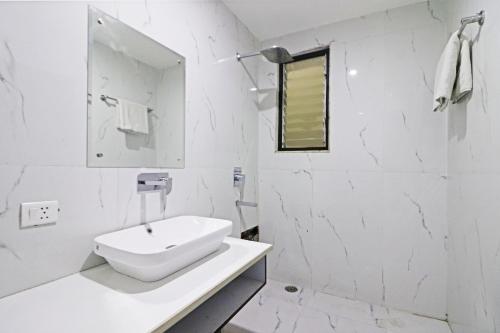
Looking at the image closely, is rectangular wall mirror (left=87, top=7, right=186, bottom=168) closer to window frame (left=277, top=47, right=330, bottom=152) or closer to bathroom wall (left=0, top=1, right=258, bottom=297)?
bathroom wall (left=0, top=1, right=258, bottom=297)

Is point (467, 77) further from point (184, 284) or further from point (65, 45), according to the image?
point (65, 45)

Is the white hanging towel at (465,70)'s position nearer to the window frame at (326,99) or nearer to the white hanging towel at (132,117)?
the window frame at (326,99)

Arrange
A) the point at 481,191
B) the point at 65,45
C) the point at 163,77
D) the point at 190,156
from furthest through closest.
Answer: the point at 190,156 < the point at 163,77 < the point at 481,191 < the point at 65,45

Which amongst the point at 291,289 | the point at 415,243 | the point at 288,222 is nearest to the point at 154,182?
the point at 288,222

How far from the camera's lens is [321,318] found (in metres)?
1.87

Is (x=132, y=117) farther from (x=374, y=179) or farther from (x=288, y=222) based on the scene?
(x=374, y=179)

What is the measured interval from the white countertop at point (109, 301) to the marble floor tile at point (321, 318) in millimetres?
1029

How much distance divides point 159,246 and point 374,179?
1812mm

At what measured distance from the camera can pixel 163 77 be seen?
1459 millimetres

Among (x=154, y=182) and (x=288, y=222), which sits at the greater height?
(x=154, y=182)

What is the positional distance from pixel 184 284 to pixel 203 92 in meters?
1.33

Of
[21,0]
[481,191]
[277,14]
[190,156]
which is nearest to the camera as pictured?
[21,0]

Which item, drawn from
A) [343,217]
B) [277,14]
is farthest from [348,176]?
[277,14]

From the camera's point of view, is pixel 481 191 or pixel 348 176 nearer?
pixel 481 191
